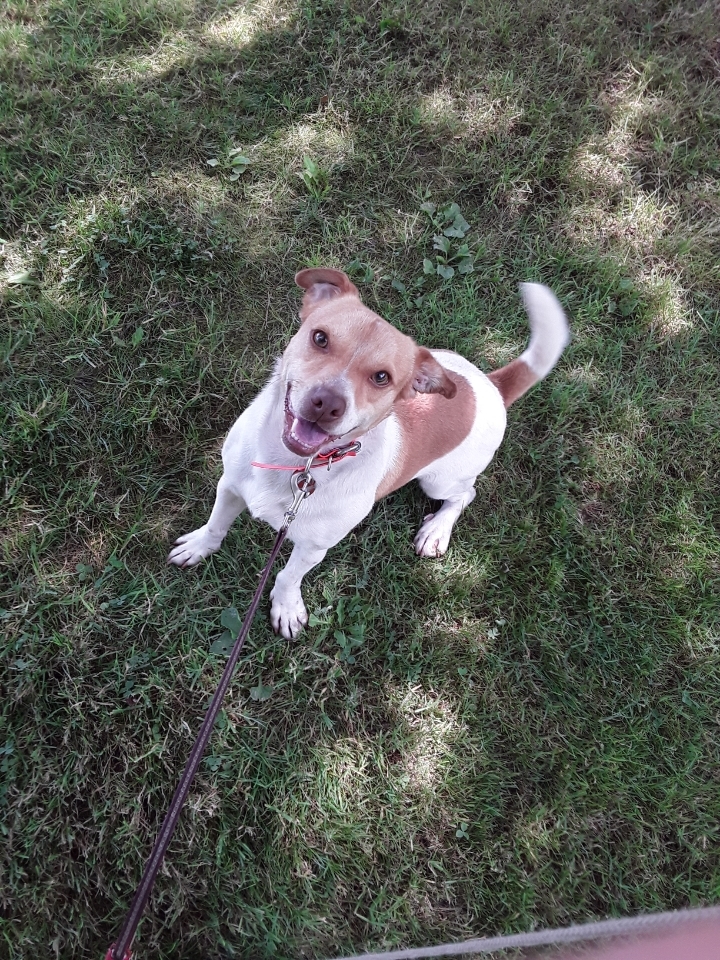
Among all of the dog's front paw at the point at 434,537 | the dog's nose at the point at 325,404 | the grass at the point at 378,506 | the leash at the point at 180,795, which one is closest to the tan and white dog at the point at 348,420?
the dog's nose at the point at 325,404

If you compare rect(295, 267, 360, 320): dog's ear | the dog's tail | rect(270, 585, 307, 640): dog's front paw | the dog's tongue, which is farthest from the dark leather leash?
the dog's tail

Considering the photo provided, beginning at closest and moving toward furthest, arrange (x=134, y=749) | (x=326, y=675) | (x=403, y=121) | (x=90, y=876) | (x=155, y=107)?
(x=90, y=876), (x=134, y=749), (x=326, y=675), (x=155, y=107), (x=403, y=121)

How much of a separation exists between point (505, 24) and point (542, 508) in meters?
3.89

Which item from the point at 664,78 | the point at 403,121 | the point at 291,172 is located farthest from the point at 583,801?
the point at 664,78

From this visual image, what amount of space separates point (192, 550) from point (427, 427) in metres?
1.45

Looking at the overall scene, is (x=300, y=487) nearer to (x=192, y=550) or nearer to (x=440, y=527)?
(x=192, y=550)

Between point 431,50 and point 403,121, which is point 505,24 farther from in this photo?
point 403,121

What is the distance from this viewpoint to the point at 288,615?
10.5 ft

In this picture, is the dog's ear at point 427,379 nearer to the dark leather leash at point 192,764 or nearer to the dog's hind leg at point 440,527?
the dark leather leash at point 192,764

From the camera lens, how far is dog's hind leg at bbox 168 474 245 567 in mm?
2943

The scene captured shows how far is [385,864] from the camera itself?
301 cm

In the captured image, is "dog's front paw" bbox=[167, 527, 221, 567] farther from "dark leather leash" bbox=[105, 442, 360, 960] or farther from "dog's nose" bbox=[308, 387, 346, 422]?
"dog's nose" bbox=[308, 387, 346, 422]

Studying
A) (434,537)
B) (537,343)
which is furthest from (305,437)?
(434,537)

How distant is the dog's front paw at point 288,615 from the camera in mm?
3151
